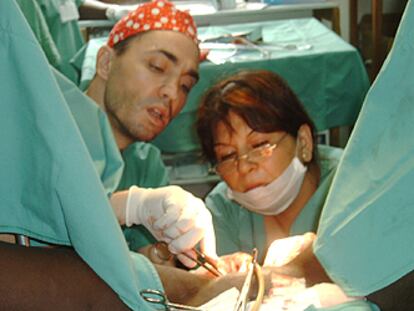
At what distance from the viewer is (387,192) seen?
704 mm

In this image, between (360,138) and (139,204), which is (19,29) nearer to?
(360,138)

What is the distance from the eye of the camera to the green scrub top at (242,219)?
163 centimetres

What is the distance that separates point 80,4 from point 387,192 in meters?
2.77

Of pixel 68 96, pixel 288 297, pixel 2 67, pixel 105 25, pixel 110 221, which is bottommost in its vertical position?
pixel 105 25

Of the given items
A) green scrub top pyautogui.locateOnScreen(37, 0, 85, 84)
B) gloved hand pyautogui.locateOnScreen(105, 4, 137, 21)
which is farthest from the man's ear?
gloved hand pyautogui.locateOnScreen(105, 4, 137, 21)

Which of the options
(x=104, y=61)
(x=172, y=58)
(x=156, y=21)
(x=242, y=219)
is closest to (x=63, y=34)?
(x=104, y=61)

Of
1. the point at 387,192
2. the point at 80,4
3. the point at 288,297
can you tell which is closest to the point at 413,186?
the point at 387,192

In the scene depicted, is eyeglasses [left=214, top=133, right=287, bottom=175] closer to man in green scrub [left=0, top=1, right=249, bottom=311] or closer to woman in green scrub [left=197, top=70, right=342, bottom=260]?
woman in green scrub [left=197, top=70, right=342, bottom=260]

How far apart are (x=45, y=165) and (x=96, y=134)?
73 cm

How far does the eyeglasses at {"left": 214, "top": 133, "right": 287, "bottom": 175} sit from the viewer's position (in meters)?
1.55

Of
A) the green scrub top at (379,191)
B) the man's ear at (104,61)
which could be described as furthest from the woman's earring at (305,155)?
the green scrub top at (379,191)

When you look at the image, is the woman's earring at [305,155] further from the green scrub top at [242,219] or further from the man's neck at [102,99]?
the man's neck at [102,99]

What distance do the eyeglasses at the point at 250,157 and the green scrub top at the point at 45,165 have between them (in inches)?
35.3

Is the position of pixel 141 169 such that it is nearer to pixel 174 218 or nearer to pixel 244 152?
pixel 244 152
